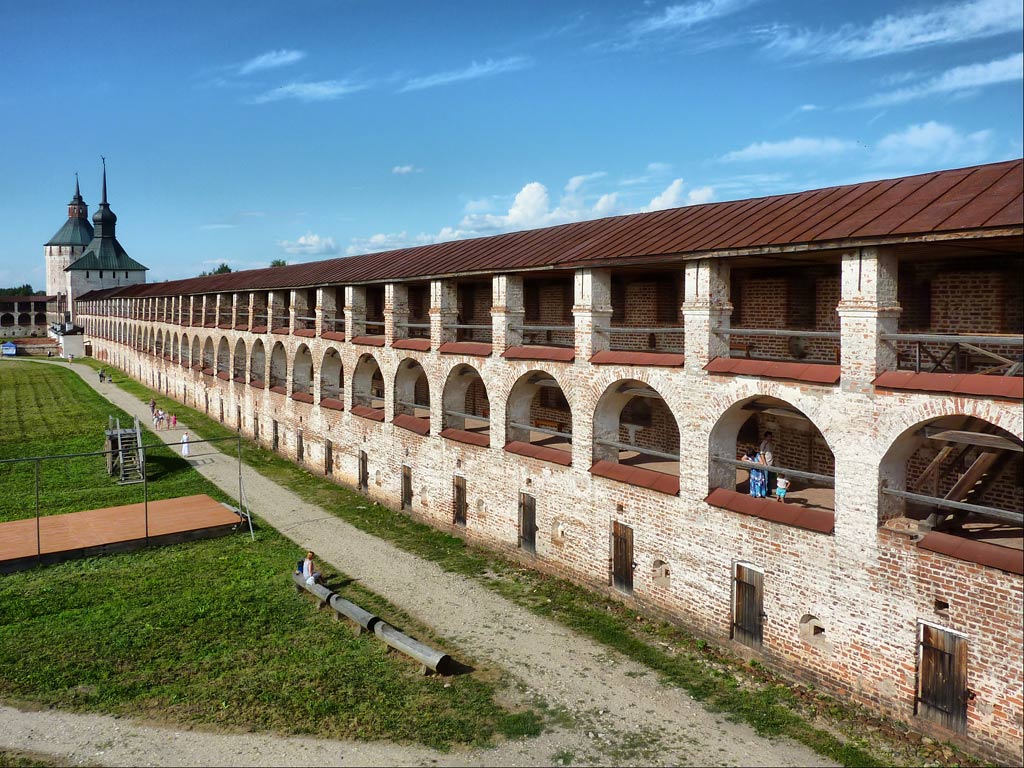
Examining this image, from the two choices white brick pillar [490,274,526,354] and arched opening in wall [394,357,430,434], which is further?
arched opening in wall [394,357,430,434]

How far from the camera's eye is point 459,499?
2258cm

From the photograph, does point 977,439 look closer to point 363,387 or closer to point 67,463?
point 363,387

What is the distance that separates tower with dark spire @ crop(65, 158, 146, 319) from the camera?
96.4 meters

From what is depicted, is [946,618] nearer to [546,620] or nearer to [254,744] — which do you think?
[546,620]

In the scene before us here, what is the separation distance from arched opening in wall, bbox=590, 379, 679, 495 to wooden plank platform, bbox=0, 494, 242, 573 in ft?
40.2

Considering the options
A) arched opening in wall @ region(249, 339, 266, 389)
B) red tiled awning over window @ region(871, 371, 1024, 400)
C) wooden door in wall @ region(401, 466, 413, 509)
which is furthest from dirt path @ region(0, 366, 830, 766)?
arched opening in wall @ region(249, 339, 266, 389)

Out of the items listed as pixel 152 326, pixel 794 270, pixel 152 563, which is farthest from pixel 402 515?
pixel 152 326

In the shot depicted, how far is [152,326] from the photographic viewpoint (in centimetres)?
5594

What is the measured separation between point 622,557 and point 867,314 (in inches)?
300

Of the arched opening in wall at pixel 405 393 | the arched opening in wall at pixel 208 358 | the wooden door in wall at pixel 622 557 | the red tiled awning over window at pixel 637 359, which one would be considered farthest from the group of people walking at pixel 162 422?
the wooden door in wall at pixel 622 557

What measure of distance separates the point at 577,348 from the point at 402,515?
31.9 ft

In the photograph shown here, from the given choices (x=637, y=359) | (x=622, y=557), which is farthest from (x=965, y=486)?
(x=622, y=557)

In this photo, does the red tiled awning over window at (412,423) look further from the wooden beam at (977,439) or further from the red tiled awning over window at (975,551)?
the red tiled awning over window at (975,551)

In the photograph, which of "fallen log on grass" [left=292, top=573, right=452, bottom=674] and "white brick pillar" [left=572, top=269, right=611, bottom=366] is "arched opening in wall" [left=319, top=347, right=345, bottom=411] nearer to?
"fallen log on grass" [left=292, top=573, right=452, bottom=674]
